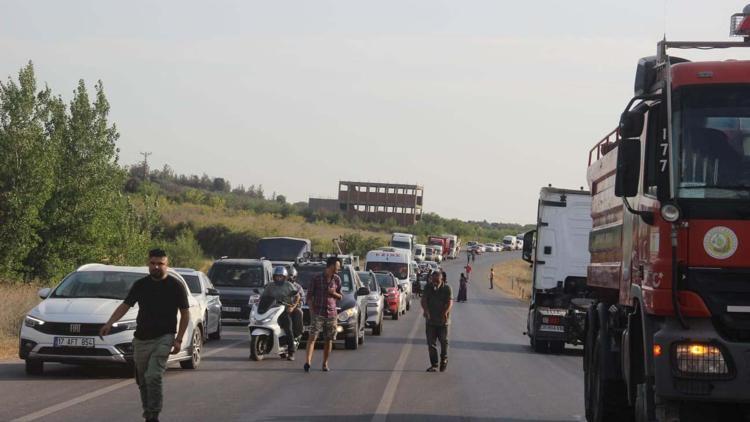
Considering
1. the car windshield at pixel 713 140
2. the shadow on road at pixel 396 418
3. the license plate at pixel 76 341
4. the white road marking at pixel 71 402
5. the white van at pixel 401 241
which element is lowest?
the white road marking at pixel 71 402

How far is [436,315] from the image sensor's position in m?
20.2

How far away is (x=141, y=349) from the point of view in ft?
36.7

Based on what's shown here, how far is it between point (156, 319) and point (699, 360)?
16.7ft

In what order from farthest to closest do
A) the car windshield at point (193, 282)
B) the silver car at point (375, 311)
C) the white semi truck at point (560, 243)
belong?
the silver car at point (375, 311) < the white semi truck at point (560, 243) < the car windshield at point (193, 282)

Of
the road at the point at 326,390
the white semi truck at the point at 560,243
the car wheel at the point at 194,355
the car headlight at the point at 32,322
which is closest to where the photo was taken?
the road at the point at 326,390

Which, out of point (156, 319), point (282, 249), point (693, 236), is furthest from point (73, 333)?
point (282, 249)

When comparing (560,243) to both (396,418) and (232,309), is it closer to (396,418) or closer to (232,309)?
(232,309)

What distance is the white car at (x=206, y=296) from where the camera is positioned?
22542 mm

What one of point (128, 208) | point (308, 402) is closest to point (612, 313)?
point (308, 402)

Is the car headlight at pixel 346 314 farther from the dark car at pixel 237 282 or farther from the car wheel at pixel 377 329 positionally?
the dark car at pixel 237 282

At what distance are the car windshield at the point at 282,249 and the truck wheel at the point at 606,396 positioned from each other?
125 feet

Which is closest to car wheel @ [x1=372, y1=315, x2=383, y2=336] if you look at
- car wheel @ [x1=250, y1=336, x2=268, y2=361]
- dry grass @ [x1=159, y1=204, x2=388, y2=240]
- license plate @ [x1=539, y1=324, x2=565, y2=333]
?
license plate @ [x1=539, y1=324, x2=565, y2=333]

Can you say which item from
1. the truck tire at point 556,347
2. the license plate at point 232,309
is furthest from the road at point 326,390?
the license plate at point 232,309

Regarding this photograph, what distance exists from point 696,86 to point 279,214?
130169mm
